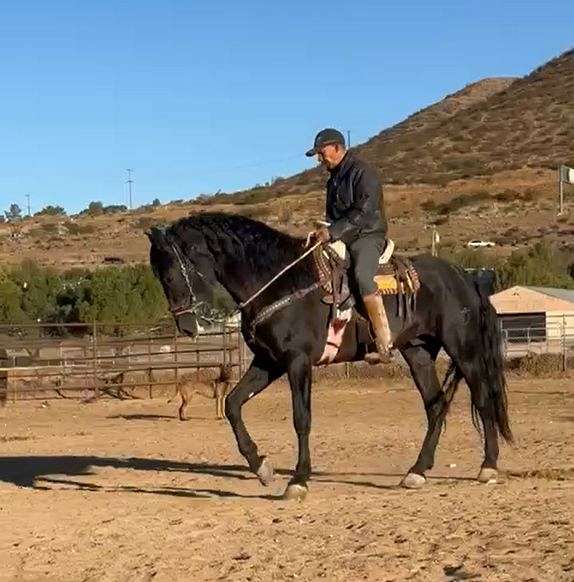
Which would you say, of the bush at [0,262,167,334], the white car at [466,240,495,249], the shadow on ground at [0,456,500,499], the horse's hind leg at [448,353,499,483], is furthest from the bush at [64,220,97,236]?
the horse's hind leg at [448,353,499,483]

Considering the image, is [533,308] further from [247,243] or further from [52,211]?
[52,211]

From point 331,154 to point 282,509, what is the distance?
272 cm

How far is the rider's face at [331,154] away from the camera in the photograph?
28.2 feet

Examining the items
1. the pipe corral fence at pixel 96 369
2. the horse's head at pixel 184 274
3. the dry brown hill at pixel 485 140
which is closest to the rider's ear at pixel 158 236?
the horse's head at pixel 184 274

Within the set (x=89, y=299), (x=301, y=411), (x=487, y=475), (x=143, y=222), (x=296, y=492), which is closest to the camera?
(x=296, y=492)

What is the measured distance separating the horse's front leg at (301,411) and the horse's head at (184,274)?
0.83 metres

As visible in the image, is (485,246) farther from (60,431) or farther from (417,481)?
(417,481)

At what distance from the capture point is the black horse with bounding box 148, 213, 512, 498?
8.36 m

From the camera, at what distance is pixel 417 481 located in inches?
352

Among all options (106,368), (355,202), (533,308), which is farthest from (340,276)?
(533,308)

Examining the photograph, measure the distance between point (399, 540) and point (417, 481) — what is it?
266 centimetres

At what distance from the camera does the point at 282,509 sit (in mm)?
7848

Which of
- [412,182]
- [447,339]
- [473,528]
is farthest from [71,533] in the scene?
[412,182]

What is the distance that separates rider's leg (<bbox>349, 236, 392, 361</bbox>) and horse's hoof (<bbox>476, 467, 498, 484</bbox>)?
1346mm
